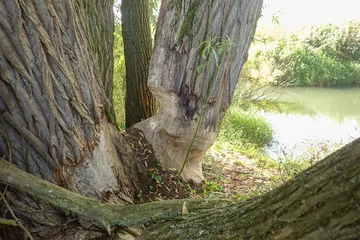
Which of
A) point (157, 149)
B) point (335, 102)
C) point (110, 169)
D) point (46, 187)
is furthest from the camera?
point (335, 102)

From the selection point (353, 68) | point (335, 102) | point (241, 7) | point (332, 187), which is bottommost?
point (335, 102)

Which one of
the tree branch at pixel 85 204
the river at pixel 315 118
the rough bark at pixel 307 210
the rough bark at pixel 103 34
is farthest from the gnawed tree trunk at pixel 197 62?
the river at pixel 315 118

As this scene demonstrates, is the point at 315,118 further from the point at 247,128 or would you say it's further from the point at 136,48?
the point at 136,48

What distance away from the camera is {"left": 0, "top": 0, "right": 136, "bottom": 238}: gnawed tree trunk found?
1481mm

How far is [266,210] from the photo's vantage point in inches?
42.6

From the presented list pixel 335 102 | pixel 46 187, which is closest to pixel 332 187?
pixel 46 187

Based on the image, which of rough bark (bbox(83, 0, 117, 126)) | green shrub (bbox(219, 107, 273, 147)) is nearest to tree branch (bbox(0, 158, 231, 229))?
rough bark (bbox(83, 0, 117, 126))

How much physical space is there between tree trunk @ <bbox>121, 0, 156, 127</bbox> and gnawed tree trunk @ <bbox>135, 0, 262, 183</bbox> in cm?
78

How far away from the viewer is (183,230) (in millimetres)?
1309

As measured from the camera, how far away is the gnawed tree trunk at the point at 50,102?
1.48 metres

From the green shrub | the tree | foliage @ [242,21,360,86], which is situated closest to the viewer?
the tree

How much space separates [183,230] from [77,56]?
997 mm

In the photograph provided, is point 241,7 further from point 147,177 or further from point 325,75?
point 325,75

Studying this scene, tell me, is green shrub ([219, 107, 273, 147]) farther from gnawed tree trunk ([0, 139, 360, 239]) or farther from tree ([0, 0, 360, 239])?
gnawed tree trunk ([0, 139, 360, 239])
